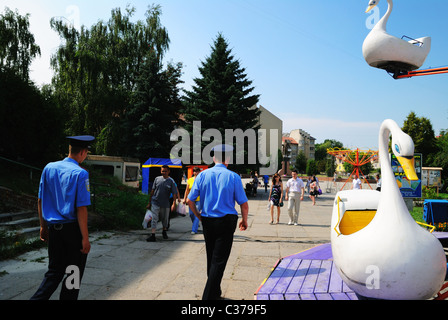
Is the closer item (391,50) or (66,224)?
(66,224)

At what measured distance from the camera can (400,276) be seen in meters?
2.81

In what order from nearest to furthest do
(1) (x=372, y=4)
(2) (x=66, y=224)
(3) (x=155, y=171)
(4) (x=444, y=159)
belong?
(2) (x=66, y=224) < (1) (x=372, y=4) < (3) (x=155, y=171) < (4) (x=444, y=159)

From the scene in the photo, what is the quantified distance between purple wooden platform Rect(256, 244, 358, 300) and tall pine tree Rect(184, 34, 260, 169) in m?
16.0

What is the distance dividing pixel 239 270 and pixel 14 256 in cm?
381

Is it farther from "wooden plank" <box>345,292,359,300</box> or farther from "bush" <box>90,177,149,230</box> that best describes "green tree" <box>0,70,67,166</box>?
"wooden plank" <box>345,292,359,300</box>

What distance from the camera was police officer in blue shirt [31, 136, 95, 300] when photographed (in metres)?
2.89

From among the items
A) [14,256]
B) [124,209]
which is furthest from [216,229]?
[124,209]

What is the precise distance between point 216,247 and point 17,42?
22.6m

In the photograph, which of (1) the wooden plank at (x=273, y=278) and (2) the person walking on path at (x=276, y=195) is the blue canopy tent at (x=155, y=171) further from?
(1) the wooden plank at (x=273, y=278)

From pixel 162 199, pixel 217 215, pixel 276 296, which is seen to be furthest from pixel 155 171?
pixel 276 296

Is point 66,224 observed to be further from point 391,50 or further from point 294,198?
point 391,50

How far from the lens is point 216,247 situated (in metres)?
3.56

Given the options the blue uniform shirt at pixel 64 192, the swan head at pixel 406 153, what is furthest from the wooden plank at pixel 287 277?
the blue uniform shirt at pixel 64 192

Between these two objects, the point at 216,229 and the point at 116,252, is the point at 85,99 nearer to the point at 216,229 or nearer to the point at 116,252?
the point at 116,252
